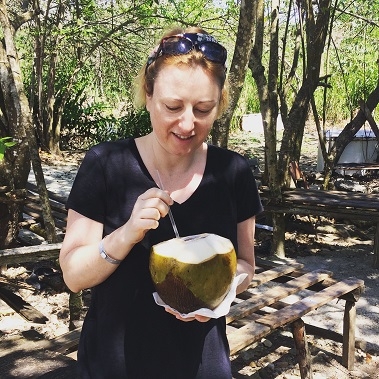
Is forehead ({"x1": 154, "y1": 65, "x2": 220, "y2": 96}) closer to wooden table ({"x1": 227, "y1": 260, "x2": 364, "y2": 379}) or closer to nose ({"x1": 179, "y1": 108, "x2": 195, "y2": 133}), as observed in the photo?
nose ({"x1": 179, "y1": 108, "x2": 195, "y2": 133})

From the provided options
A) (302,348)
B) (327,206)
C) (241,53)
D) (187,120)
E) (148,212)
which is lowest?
(302,348)

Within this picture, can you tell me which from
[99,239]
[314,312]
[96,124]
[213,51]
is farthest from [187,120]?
[96,124]

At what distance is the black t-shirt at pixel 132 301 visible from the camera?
1.30 metres

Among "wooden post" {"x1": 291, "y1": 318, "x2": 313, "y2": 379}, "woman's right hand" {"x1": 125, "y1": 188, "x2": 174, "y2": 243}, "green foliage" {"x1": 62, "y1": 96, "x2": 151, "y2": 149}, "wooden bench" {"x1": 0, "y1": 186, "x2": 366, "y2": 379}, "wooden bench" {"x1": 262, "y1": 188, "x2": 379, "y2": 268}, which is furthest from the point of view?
"green foliage" {"x1": 62, "y1": 96, "x2": 151, "y2": 149}

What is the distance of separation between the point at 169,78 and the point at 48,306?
3.22 m

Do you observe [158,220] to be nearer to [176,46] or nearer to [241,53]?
[176,46]

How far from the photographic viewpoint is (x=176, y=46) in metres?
1.31

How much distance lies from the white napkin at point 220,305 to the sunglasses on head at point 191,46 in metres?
0.52

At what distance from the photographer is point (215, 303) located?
1315 mm

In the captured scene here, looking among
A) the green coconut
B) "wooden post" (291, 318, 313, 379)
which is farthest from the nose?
"wooden post" (291, 318, 313, 379)

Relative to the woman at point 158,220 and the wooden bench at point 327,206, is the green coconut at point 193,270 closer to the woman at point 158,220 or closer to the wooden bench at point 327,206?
the woman at point 158,220

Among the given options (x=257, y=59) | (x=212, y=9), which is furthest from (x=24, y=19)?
(x=212, y=9)

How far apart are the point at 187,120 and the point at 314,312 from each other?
337 centimetres

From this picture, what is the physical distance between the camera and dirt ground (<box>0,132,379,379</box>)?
137 inches
